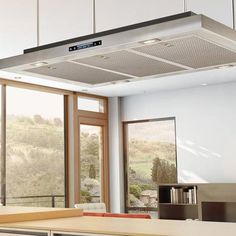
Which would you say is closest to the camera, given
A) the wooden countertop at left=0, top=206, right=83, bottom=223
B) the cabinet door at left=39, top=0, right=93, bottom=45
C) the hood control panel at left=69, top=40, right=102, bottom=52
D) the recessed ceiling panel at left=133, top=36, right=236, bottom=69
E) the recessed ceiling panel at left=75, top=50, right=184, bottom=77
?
the recessed ceiling panel at left=133, top=36, right=236, bottom=69

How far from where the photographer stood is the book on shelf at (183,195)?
8.26 meters

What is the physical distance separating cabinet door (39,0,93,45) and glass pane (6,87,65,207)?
107 inches

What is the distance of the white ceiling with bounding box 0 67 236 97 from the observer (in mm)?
7496

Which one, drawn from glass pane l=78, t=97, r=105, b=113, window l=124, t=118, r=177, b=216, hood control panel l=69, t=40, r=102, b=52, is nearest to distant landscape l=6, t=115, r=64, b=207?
glass pane l=78, t=97, r=105, b=113

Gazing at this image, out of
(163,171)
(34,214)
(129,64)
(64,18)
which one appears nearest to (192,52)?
(129,64)

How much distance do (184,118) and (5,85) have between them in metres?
3.19

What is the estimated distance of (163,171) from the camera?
356 inches

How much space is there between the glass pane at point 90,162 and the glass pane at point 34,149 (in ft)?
1.53

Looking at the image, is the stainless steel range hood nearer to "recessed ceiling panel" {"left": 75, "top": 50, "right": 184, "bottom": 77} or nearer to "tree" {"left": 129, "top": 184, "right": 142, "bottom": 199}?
"recessed ceiling panel" {"left": 75, "top": 50, "right": 184, "bottom": 77}

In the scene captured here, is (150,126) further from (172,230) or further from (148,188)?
(172,230)

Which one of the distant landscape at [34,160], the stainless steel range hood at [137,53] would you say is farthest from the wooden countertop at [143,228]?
the distant landscape at [34,160]

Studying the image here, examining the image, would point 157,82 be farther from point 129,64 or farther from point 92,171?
point 129,64

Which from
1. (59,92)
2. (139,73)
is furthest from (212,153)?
(139,73)

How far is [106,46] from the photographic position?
8.78ft
